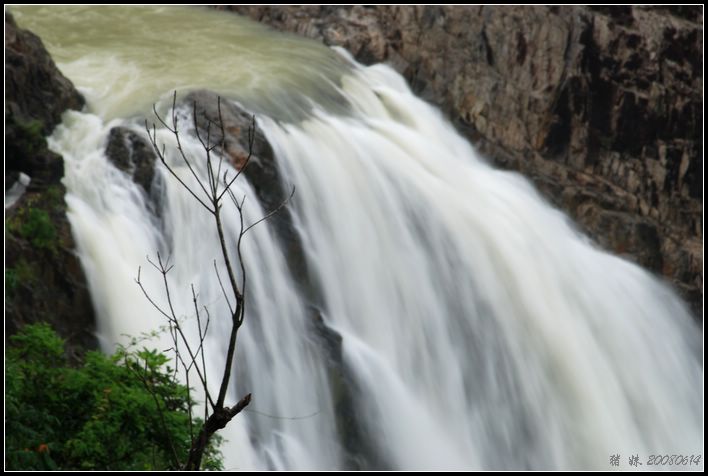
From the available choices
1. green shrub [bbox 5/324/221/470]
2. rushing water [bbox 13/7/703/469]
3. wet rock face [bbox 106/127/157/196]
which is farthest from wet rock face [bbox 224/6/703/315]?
green shrub [bbox 5/324/221/470]

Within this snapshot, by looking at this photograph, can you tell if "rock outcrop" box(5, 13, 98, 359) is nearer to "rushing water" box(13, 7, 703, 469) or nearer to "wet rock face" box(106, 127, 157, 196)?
"rushing water" box(13, 7, 703, 469)

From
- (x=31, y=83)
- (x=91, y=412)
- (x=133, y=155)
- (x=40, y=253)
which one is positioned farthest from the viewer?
(x=31, y=83)

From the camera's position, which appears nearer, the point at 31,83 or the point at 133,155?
the point at 133,155

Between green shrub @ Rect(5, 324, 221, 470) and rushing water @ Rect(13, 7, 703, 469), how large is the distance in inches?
55.8

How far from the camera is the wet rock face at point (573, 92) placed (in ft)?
53.4

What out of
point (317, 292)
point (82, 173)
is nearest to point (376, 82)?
point (317, 292)

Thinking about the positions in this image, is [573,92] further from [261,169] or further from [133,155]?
[133,155]

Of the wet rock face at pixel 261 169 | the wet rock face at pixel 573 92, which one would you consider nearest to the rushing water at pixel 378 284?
the wet rock face at pixel 261 169

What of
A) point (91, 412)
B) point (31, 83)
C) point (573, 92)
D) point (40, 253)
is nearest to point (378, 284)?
point (40, 253)

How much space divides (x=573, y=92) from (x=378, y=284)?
811cm

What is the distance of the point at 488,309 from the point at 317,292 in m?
2.71

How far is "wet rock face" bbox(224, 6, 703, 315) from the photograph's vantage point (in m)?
16.3

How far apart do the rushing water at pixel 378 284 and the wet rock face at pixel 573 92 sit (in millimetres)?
904

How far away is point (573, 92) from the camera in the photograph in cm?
1683
